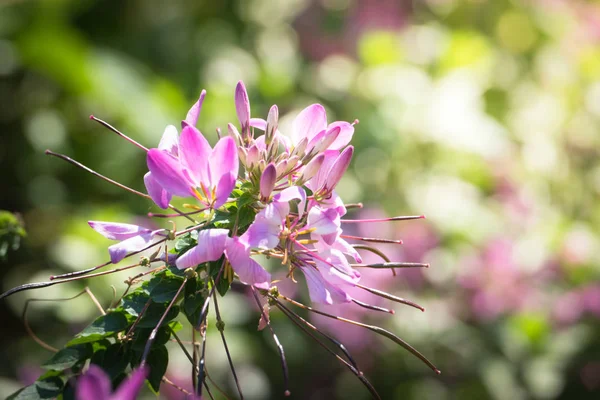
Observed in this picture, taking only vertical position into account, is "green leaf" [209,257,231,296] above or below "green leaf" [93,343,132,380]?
above

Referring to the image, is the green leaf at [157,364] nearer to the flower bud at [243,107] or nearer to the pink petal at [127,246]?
the pink petal at [127,246]

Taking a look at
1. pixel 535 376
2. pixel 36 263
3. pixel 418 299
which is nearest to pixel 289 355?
pixel 418 299

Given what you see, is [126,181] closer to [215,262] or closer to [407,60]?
[407,60]

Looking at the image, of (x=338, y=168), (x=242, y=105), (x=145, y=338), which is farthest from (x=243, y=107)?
(x=145, y=338)

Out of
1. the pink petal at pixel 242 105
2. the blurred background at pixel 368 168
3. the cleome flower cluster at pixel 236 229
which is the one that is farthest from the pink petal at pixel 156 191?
the blurred background at pixel 368 168

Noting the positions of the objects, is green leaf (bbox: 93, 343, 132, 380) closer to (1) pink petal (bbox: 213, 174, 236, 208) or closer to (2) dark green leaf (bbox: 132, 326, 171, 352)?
(2) dark green leaf (bbox: 132, 326, 171, 352)

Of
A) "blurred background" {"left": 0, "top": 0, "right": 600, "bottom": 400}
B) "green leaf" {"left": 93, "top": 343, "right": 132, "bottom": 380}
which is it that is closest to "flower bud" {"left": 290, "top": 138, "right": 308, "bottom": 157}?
"green leaf" {"left": 93, "top": 343, "right": 132, "bottom": 380}
